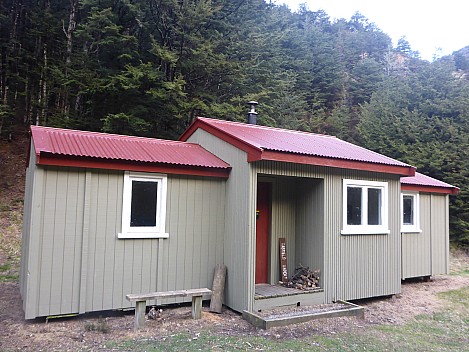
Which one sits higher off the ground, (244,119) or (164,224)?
(244,119)

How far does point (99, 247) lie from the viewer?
576cm

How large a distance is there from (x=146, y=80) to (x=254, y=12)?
746 centimetres

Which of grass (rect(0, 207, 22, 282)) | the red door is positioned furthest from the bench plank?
grass (rect(0, 207, 22, 282))

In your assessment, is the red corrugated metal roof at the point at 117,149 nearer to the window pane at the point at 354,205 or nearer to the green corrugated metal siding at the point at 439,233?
the window pane at the point at 354,205

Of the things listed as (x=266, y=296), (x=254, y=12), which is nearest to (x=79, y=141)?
(x=266, y=296)

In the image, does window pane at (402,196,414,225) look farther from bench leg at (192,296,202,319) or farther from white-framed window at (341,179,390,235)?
bench leg at (192,296,202,319)

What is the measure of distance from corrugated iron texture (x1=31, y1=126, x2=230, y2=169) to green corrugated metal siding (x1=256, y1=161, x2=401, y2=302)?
4.56 feet

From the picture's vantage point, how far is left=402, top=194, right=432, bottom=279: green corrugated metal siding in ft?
30.2

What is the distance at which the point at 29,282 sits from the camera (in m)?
5.23

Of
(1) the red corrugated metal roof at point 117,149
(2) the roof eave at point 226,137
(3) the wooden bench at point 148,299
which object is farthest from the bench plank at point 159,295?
(2) the roof eave at point 226,137

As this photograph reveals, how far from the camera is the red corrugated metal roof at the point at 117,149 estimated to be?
5586 mm

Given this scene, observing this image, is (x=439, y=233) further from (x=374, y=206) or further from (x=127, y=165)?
(x=127, y=165)

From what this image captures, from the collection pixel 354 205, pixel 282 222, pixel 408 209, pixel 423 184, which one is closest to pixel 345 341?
pixel 282 222

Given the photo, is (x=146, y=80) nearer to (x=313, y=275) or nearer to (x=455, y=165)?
(x=313, y=275)
